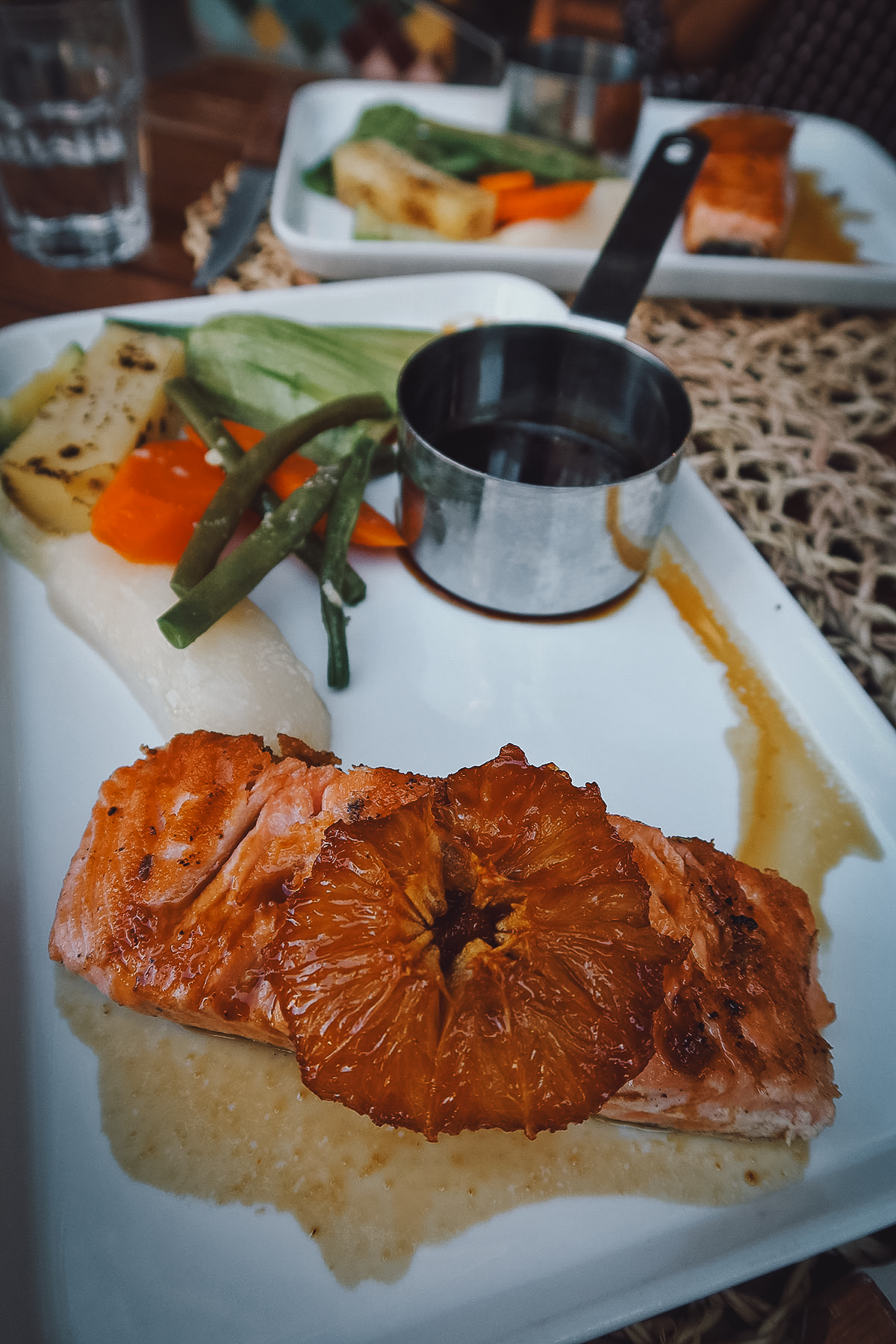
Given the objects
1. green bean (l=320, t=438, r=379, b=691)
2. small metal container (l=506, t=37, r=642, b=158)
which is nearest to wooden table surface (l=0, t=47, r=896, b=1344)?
small metal container (l=506, t=37, r=642, b=158)

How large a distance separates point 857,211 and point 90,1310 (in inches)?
153

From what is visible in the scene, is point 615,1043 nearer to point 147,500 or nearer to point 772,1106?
point 772,1106

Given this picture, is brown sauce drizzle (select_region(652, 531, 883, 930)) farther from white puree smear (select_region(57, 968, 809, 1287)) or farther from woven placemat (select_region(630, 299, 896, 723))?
white puree smear (select_region(57, 968, 809, 1287))

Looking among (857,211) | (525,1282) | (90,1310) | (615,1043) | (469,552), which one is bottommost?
(90,1310)

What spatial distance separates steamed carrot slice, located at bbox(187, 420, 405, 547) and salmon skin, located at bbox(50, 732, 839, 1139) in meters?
0.74

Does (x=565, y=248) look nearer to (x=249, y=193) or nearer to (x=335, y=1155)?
(x=249, y=193)

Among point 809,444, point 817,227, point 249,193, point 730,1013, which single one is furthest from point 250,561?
point 817,227

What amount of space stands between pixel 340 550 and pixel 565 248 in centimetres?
156

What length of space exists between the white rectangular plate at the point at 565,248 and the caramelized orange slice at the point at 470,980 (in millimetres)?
2165

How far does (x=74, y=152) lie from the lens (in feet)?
9.04

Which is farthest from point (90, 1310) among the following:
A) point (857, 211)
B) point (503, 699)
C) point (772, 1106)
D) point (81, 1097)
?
point (857, 211)

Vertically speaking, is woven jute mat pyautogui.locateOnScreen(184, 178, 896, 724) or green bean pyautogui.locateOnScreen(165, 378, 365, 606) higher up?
woven jute mat pyautogui.locateOnScreen(184, 178, 896, 724)

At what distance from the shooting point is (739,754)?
1.62m

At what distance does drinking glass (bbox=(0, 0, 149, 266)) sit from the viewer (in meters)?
2.71
